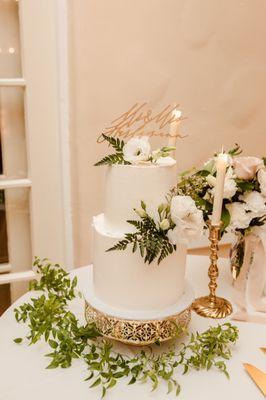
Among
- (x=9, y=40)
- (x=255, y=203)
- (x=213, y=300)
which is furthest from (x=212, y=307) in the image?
(x=9, y=40)

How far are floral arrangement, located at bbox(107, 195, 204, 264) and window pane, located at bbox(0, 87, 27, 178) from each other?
1.15m

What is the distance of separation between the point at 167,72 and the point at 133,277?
4.02 feet

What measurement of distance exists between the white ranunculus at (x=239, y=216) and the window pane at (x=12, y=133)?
1093 mm

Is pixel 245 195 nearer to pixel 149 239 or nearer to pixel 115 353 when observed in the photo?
pixel 149 239

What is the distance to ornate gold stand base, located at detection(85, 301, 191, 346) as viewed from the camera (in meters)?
1.01

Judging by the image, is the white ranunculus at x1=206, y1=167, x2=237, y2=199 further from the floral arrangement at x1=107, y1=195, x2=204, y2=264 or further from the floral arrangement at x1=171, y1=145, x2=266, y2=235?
the floral arrangement at x1=107, y1=195, x2=204, y2=264

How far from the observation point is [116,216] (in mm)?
1062

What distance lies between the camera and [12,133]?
6.59ft

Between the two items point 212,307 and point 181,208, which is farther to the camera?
point 212,307

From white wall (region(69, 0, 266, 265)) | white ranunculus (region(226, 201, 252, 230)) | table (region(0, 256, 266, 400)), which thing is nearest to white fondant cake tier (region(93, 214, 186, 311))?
table (region(0, 256, 266, 400))

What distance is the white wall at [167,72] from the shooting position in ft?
6.23

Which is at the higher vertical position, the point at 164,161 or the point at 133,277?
the point at 164,161

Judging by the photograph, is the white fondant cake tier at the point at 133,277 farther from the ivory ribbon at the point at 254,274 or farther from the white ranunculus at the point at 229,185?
the ivory ribbon at the point at 254,274

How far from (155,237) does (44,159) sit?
3.58 ft
